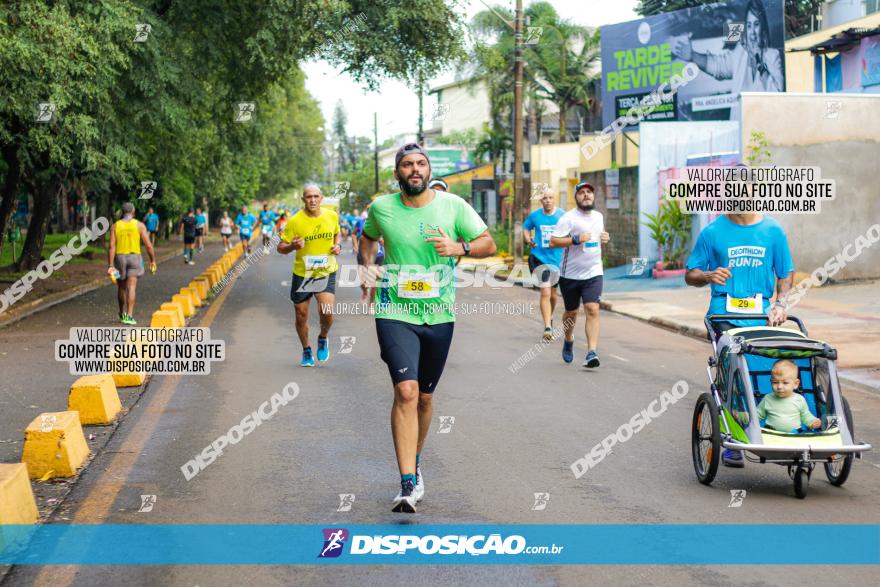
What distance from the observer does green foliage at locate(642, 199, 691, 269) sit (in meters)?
27.6

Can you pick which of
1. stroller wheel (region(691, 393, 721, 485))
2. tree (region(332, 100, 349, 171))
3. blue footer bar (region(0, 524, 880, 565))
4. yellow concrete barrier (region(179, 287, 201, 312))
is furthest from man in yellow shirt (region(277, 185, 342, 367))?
tree (region(332, 100, 349, 171))

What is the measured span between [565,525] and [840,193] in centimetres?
1923

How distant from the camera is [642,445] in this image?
8.57 m

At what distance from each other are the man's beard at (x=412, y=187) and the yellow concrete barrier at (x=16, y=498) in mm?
2625

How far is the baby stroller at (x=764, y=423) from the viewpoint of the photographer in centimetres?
670

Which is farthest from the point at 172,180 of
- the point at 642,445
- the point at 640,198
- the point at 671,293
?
the point at 642,445

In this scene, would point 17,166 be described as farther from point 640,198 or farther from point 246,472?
point 246,472

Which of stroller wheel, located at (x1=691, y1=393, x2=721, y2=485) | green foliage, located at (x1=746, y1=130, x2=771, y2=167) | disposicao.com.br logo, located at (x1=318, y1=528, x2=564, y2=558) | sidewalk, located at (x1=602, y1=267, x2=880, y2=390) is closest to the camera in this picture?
disposicao.com.br logo, located at (x1=318, y1=528, x2=564, y2=558)

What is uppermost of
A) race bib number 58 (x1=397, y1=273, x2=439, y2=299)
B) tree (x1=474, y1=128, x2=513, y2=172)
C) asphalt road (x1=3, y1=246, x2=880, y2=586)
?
tree (x1=474, y1=128, x2=513, y2=172)

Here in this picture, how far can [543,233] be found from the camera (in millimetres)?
15164

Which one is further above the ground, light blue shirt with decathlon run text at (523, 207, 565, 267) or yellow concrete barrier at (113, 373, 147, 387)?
light blue shirt with decathlon run text at (523, 207, 565, 267)

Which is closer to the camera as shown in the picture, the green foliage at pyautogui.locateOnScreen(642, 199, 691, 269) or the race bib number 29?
the race bib number 29

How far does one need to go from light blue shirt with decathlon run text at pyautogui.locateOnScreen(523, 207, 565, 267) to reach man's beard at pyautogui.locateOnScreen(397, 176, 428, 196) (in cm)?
868

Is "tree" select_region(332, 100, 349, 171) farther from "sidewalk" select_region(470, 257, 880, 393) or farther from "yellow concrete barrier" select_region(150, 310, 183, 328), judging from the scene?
"yellow concrete barrier" select_region(150, 310, 183, 328)
